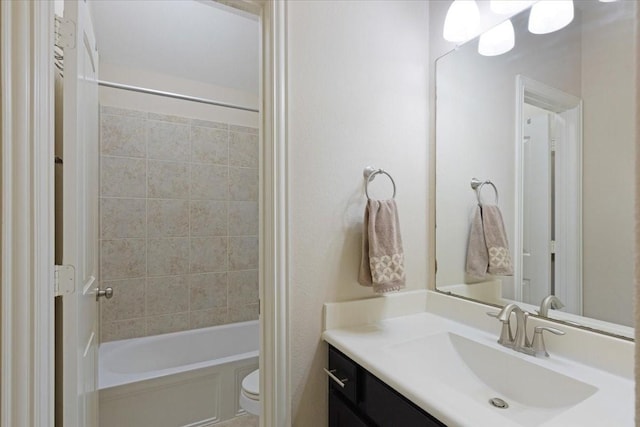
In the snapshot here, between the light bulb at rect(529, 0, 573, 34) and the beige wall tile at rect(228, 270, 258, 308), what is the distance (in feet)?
7.82

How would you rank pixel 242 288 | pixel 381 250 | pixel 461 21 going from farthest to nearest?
pixel 242 288
pixel 461 21
pixel 381 250

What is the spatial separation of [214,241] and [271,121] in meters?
1.66

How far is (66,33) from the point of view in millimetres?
909

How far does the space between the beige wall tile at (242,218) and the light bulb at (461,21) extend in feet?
6.25

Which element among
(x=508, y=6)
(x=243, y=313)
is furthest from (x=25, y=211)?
(x=243, y=313)

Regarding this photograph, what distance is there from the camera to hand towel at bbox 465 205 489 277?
4.26ft

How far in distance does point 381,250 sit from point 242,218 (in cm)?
171

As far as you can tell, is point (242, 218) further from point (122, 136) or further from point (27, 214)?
point (27, 214)

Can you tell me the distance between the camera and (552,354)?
0.99 meters

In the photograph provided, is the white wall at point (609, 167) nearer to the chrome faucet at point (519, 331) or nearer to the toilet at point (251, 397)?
the chrome faucet at point (519, 331)

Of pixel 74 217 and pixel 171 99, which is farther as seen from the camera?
pixel 171 99

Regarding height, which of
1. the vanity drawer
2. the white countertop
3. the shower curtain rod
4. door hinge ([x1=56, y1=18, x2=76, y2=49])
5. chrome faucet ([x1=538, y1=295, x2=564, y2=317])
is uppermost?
the shower curtain rod

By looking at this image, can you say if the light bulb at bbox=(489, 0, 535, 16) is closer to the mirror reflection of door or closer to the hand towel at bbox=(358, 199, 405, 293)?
the mirror reflection of door

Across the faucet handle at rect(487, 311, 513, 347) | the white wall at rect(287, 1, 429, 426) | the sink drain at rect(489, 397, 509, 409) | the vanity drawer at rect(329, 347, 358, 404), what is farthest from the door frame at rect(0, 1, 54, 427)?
the faucet handle at rect(487, 311, 513, 347)
